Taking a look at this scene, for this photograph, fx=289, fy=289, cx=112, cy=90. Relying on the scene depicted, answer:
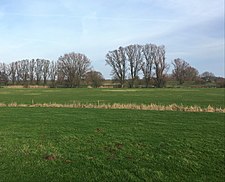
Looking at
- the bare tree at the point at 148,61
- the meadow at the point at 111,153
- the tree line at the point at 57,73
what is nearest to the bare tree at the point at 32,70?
the tree line at the point at 57,73

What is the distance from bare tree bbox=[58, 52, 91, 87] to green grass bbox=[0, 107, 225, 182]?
11387 cm

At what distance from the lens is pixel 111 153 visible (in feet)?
35.6

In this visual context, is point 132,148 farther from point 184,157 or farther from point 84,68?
point 84,68

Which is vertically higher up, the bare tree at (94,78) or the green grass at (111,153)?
the bare tree at (94,78)

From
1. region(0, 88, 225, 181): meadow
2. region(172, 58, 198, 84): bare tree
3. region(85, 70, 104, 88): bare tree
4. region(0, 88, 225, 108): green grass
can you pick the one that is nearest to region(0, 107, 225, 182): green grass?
region(0, 88, 225, 181): meadow

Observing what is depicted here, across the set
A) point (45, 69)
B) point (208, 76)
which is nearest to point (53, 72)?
point (45, 69)

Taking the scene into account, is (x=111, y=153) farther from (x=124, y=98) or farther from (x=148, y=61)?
(x=148, y=61)

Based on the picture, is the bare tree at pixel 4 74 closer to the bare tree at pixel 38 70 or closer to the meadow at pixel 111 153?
the bare tree at pixel 38 70

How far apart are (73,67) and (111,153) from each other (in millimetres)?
124043

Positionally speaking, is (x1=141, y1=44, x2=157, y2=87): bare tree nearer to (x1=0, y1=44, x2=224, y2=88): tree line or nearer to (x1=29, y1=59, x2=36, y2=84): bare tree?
(x1=0, y1=44, x2=224, y2=88): tree line

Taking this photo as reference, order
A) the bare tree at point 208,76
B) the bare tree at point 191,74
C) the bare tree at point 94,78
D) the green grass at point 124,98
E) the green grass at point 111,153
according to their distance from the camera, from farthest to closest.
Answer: the bare tree at point 208,76 < the bare tree at point 191,74 < the bare tree at point 94,78 < the green grass at point 124,98 < the green grass at point 111,153

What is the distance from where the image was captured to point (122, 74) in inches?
5059

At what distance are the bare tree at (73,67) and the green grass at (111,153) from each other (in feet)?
374

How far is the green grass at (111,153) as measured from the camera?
28.6 feet
